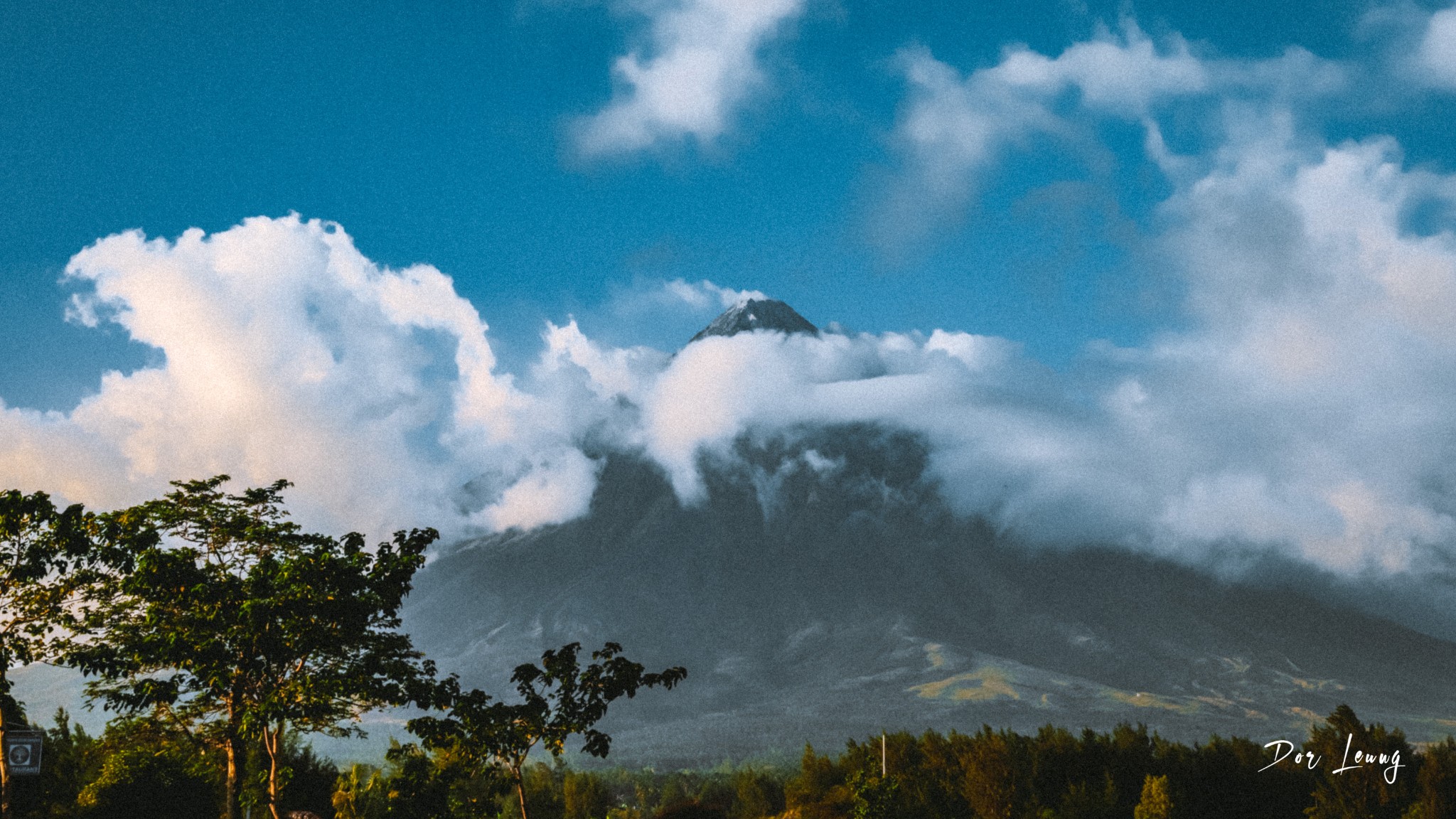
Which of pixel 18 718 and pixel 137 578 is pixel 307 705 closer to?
pixel 137 578

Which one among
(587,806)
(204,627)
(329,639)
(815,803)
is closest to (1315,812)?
(815,803)

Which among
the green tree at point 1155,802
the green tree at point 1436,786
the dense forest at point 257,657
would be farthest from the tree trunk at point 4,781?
the green tree at point 1436,786

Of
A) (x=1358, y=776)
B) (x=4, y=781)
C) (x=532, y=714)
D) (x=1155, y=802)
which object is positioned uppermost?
(x=4, y=781)

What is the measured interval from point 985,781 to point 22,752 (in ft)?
103

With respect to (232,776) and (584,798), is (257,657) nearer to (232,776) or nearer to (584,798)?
(232,776)

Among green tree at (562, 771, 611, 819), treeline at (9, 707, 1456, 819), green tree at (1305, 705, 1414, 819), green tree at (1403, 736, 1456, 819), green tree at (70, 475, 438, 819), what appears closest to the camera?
green tree at (70, 475, 438, 819)

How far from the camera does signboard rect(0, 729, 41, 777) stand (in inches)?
696

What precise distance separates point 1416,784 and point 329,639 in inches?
1250

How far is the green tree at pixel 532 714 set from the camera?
58.2ft

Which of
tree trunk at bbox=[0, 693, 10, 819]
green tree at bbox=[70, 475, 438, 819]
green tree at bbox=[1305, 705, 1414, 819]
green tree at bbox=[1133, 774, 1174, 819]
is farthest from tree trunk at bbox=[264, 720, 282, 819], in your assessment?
green tree at bbox=[1305, 705, 1414, 819]

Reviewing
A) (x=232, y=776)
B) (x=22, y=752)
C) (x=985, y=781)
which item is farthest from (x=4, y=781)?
(x=985, y=781)

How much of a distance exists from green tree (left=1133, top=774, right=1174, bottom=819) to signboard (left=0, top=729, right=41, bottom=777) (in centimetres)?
3170

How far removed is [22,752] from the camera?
17953 mm

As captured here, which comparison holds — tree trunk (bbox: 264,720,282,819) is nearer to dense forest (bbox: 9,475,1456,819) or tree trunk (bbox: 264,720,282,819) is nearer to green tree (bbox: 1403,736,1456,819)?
dense forest (bbox: 9,475,1456,819)
